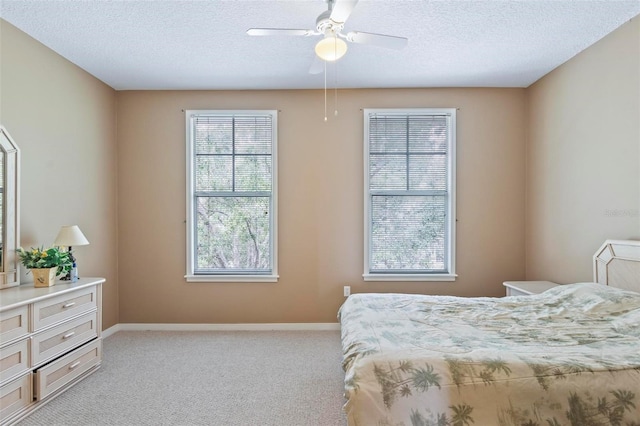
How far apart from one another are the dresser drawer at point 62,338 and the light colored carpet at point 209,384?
0.33 meters

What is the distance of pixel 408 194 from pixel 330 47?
2.21 meters

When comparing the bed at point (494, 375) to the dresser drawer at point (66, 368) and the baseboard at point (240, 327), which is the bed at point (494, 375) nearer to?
the baseboard at point (240, 327)

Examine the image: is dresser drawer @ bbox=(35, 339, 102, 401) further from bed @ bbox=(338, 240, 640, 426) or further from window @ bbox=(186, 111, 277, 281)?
bed @ bbox=(338, 240, 640, 426)

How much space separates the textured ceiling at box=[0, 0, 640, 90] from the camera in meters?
2.32

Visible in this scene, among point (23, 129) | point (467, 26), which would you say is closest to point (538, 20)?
point (467, 26)

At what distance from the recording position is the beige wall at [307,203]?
3.74m

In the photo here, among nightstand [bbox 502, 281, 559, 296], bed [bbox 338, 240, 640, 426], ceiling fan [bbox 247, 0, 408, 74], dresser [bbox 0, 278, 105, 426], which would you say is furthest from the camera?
nightstand [bbox 502, 281, 559, 296]

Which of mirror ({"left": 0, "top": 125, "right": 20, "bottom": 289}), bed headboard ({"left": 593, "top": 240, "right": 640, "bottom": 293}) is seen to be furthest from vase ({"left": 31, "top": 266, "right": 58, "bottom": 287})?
bed headboard ({"left": 593, "top": 240, "right": 640, "bottom": 293})

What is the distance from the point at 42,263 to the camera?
250 cm

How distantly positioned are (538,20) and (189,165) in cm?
350

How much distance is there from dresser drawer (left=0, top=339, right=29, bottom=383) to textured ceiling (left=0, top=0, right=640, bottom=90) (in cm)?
228

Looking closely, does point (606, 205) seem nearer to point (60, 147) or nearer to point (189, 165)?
point (189, 165)

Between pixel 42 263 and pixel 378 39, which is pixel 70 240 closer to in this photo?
pixel 42 263

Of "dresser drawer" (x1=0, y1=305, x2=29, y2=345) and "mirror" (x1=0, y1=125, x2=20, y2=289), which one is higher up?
"mirror" (x1=0, y1=125, x2=20, y2=289)
